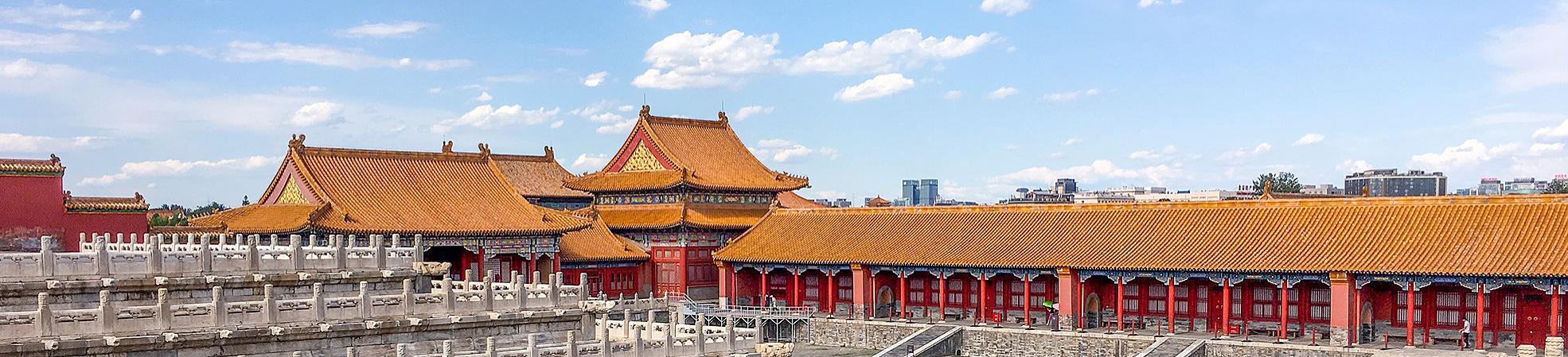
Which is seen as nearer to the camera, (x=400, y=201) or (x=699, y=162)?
(x=400, y=201)

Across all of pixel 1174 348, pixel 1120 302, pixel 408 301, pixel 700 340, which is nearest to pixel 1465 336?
pixel 1174 348

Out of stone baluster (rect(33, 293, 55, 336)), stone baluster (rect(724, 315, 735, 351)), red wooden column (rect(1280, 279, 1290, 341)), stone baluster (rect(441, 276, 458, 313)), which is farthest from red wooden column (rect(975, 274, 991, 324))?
stone baluster (rect(33, 293, 55, 336))

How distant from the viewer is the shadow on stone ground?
159ft

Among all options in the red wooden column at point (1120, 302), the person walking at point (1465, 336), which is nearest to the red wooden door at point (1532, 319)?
the person walking at point (1465, 336)

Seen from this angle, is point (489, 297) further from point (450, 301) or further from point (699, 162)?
point (699, 162)

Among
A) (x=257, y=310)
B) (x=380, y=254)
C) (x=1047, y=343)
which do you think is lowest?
(x=1047, y=343)

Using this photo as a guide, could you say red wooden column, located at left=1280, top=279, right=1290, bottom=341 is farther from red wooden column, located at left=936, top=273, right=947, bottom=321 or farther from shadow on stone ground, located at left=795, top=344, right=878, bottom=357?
Result: shadow on stone ground, located at left=795, top=344, right=878, bottom=357

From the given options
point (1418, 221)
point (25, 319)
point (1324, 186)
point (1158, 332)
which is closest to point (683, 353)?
point (25, 319)

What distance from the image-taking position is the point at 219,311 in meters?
22.9

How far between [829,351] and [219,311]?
29.1 m

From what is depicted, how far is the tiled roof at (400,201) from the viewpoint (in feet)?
161

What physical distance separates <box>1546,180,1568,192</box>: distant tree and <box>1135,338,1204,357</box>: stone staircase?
7477 centimetres

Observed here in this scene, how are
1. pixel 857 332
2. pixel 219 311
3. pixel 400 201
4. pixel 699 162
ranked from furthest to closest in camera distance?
pixel 699 162, pixel 400 201, pixel 857 332, pixel 219 311

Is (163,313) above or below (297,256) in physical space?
below
